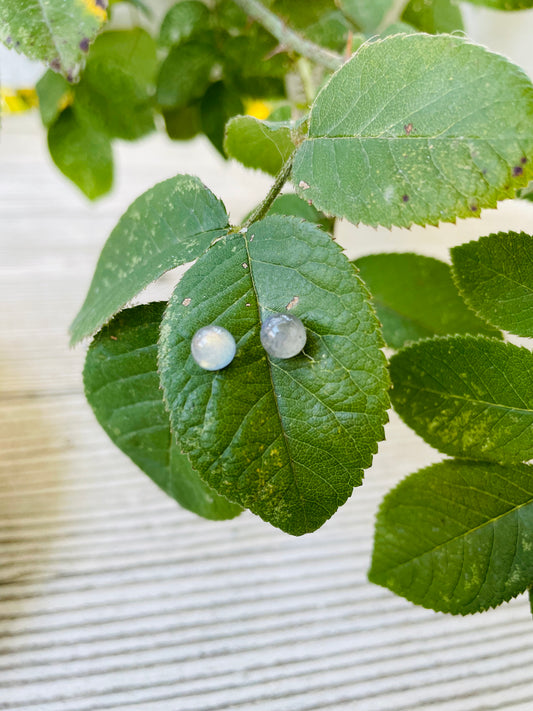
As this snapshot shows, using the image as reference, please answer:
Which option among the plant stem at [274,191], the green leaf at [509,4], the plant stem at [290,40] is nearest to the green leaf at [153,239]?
the plant stem at [274,191]

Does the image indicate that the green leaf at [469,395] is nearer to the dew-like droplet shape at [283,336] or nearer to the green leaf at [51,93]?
the dew-like droplet shape at [283,336]

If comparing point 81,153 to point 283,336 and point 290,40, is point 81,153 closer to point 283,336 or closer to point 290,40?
point 290,40

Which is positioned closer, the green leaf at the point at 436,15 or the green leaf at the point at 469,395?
the green leaf at the point at 469,395

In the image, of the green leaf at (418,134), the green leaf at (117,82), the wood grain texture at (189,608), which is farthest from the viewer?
the green leaf at (117,82)

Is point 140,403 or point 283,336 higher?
point 283,336

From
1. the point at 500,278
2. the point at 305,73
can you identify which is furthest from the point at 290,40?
the point at 500,278

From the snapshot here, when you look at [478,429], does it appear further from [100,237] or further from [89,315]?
[100,237]

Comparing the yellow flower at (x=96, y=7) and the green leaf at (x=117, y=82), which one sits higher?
the yellow flower at (x=96, y=7)
